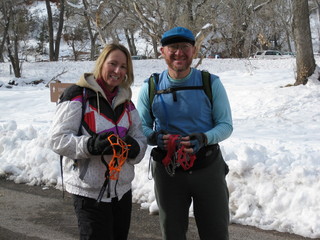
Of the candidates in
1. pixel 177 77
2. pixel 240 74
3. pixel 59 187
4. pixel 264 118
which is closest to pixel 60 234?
pixel 59 187

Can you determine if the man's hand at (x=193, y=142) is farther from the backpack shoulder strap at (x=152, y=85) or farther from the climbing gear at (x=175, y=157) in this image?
the backpack shoulder strap at (x=152, y=85)

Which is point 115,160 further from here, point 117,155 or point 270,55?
point 270,55

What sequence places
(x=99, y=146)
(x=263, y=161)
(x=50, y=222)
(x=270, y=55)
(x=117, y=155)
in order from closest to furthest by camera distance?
(x=99, y=146), (x=117, y=155), (x=50, y=222), (x=263, y=161), (x=270, y=55)

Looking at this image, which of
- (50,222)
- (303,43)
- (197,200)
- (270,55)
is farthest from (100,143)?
(270,55)

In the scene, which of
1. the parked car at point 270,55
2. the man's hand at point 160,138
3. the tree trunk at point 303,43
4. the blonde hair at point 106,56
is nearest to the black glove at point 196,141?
the man's hand at point 160,138

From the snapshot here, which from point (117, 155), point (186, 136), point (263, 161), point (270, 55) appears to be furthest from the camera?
point (270, 55)

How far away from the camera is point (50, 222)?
4723mm

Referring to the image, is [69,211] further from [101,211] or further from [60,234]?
[101,211]

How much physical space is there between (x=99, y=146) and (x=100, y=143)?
19mm

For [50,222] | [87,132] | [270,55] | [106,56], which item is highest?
[270,55]

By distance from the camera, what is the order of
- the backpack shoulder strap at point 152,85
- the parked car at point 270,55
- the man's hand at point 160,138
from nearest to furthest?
the man's hand at point 160,138
the backpack shoulder strap at point 152,85
the parked car at point 270,55

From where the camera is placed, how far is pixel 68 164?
2.70m

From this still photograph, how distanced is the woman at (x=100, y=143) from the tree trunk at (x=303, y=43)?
35.0 feet

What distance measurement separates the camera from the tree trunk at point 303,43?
12312 millimetres
